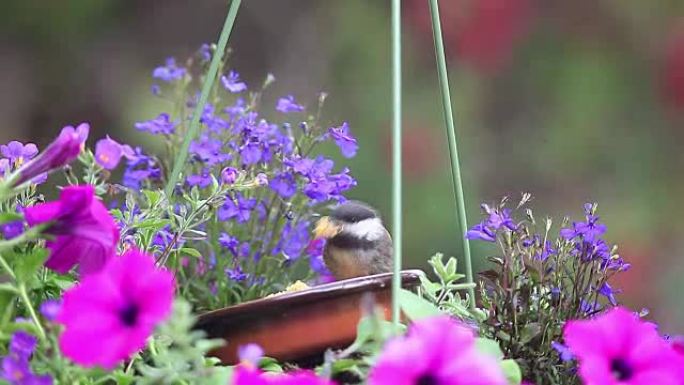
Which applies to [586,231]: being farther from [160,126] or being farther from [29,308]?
[160,126]

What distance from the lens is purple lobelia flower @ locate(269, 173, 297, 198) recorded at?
3.81 feet

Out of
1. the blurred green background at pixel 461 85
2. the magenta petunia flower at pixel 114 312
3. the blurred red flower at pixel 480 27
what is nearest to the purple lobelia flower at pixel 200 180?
the magenta petunia flower at pixel 114 312

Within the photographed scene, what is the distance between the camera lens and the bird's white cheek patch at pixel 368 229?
3.84 feet

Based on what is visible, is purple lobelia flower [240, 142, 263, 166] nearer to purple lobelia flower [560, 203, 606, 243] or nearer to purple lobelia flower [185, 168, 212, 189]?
purple lobelia flower [185, 168, 212, 189]

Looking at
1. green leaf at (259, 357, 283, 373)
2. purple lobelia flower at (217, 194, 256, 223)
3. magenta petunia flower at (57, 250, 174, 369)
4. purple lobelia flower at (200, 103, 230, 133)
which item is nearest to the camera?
magenta petunia flower at (57, 250, 174, 369)

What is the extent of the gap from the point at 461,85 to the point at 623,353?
2088 millimetres

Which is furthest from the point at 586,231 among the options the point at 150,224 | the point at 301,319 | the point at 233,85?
the point at 233,85

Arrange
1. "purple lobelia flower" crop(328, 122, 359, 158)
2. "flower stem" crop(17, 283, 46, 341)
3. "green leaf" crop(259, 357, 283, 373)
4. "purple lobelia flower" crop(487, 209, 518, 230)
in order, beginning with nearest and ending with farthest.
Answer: "flower stem" crop(17, 283, 46, 341)
"green leaf" crop(259, 357, 283, 373)
"purple lobelia flower" crop(487, 209, 518, 230)
"purple lobelia flower" crop(328, 122, 359, 158)

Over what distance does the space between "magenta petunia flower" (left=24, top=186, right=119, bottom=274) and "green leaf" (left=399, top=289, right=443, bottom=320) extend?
0.61ft

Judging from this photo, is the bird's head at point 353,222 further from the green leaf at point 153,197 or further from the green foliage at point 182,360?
the green foliage at point 182,360

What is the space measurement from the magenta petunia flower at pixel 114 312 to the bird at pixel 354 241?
620mm

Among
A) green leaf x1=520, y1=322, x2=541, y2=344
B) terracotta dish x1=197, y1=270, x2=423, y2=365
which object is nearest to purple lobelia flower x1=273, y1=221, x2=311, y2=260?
terracotta dish x1=197, y1=270, x2=423, y2=365

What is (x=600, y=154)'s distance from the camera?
8.68 ft

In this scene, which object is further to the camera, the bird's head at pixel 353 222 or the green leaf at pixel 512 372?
the bird's head at pixel 353 222
